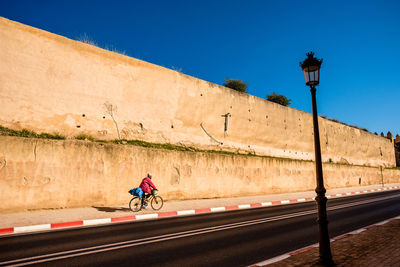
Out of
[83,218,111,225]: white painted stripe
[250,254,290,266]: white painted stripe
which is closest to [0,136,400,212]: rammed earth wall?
[83,218,111,225]: white painted stripe

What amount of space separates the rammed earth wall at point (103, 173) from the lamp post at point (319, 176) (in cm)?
968

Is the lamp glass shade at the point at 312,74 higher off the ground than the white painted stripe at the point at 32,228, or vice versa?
the lamp glass shade at the point at 312,74

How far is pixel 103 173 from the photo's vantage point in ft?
38.5

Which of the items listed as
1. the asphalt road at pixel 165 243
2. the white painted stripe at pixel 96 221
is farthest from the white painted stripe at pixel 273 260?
the white painted stripe at pixel 96 221

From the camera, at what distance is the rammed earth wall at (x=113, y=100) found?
473 inches

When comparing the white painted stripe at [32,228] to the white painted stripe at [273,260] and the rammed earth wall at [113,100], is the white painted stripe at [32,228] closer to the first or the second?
the rammed earth wall at [113,100]

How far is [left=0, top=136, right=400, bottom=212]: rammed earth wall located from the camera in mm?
9703

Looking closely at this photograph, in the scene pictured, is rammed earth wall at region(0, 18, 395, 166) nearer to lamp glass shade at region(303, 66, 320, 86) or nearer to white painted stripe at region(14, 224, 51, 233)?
white painted stripe at region(14, 224, 51, 233)

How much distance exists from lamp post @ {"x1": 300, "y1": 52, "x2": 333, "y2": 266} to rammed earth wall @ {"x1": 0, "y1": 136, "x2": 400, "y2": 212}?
9.68m

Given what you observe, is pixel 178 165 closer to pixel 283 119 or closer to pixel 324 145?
pixel 283 119

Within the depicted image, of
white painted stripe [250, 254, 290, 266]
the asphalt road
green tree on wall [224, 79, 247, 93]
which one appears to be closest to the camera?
white painted stripe [250, 254, 290, 266]

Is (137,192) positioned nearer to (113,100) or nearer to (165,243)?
(165,243)

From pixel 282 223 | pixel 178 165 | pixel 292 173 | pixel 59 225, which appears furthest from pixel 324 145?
pixel 59 225

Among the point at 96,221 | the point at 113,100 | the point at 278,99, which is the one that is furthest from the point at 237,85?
the point at 96,221
